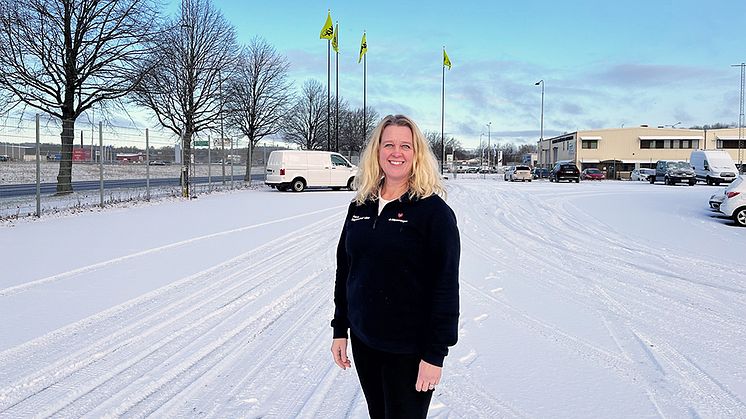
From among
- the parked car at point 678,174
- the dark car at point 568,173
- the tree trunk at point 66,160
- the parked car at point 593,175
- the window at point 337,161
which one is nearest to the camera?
the tree trunk at point 66,160

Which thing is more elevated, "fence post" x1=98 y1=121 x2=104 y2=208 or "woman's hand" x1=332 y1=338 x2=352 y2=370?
"fence post" x1=98 y1=121 x2=104 y2=208

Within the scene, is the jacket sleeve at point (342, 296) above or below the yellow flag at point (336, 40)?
below

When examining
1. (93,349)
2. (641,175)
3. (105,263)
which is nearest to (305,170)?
(105,263)

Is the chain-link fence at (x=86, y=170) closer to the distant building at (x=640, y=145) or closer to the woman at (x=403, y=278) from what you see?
the woman at (x=403, y=278)

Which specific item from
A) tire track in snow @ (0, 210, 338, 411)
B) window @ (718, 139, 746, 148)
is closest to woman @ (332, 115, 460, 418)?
tire track in snow @ (0, 210, 338, 411)

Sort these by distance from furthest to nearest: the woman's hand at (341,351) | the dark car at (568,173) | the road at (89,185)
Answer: the dark car at (568,173)
the road at (89,185)
the woman's hand at (341,351)

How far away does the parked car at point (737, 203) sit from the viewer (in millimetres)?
14227

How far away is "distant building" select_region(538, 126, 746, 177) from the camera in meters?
70.8

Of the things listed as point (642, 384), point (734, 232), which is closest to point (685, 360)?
point (642, 384)

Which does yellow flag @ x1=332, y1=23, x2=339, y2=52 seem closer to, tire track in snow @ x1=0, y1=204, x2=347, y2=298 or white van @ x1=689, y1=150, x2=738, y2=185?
white van @ x1=689, y1=150, x2=738, y2=185

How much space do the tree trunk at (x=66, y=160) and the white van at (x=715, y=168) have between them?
3600 centimetres

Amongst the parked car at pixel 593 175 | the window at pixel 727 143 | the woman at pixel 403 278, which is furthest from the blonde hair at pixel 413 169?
the window at pixel 727 143

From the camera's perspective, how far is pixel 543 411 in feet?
11.7

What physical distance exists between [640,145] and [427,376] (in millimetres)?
77689
